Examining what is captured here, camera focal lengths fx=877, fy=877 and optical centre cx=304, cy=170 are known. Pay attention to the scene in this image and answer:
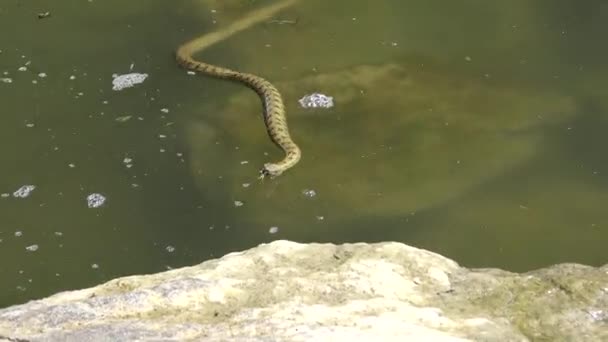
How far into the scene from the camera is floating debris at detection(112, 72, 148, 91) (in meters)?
8.43

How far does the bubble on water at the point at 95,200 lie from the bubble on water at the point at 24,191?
51 centimetres

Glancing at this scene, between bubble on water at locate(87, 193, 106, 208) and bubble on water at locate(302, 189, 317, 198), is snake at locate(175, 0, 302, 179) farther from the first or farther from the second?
bubble on water at locate(87, 193, 106, 208)

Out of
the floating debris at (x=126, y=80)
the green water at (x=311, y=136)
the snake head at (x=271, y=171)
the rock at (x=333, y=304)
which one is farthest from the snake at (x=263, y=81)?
the rock at (x=333, y=304)

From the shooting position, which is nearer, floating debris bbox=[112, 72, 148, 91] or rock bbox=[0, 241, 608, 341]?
rock bbox=[0, 241, 608, 341]

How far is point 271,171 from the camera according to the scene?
7191 mm

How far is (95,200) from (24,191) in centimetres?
62

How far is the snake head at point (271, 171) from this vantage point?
720cm

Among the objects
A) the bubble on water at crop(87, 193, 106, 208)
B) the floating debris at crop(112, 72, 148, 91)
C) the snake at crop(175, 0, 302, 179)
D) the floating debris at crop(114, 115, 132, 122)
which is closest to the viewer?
the bubble on water at crop(87, 193, 106, 208)

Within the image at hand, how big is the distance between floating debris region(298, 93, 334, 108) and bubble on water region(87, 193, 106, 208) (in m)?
2.13

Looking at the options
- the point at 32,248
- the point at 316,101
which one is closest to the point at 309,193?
the point at 316,101

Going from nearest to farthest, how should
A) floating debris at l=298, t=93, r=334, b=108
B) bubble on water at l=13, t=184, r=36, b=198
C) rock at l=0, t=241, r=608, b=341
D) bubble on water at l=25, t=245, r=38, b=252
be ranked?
1. rock at l=0, t=241, r=608, b=341
2. bubble on water at l=25, t=245, r=38, b=252
3. bubble on water at l=13, t=184, r=36, b=198
4. floating debris at l=298, t=93, r=334, b=108

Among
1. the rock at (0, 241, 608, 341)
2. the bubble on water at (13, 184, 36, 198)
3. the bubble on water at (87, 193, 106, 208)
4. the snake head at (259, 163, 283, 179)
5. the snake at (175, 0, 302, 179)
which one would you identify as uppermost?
the rock at (0, 241, 608, 341)

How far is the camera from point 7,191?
23.5ft

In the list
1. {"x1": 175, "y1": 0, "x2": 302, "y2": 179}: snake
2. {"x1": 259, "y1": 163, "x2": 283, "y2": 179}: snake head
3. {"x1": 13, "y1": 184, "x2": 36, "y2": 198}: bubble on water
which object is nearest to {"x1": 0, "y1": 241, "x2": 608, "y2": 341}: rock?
{"x1": 259, "y1": 163, "x2": 283, "y2": 179}: snake head
